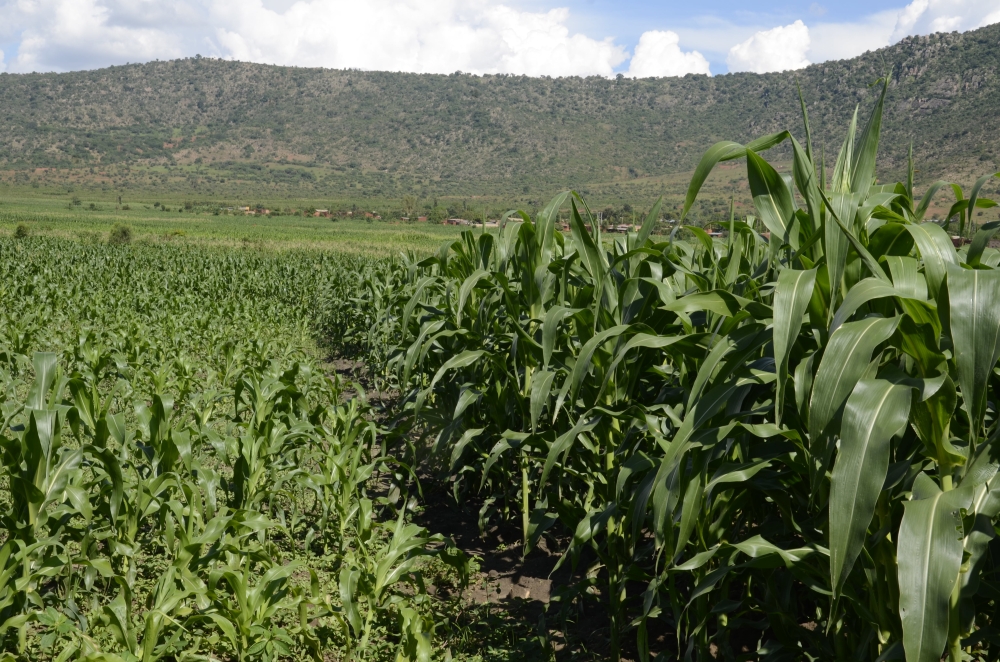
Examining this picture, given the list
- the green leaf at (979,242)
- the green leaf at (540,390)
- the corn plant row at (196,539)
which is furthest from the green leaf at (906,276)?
the corn plant row at (196,539)

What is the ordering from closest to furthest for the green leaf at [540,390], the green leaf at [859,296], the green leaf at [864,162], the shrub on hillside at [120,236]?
the green leaf at [859,296] → the green leaf at [864,162] → the green leaf at [540,390] → the shrub on hillside at [120,236]

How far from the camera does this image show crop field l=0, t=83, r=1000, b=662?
1.65m

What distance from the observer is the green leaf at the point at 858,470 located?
1.46 meters

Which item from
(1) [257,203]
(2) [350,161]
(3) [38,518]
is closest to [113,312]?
(3) [38,518]

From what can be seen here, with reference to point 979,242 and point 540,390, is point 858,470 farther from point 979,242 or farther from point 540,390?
point 540,390

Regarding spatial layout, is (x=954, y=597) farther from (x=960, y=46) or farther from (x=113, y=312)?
(x=960, y=46)

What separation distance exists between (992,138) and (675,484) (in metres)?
75.5

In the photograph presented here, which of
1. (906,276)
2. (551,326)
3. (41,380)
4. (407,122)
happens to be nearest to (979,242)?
(906,276)

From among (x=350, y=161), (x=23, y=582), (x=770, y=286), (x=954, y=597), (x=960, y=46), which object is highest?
(x=960, y=46)

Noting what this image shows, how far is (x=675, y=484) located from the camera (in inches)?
80.3

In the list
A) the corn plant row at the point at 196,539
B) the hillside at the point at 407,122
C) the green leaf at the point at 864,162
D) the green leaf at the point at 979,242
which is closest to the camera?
the green leaf at the point at 979,242

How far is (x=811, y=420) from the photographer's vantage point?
1555 millimetres

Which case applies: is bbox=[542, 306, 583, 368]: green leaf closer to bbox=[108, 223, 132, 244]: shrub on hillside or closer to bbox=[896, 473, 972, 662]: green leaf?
bbox=[896, 473, 972, 662]: green leaf

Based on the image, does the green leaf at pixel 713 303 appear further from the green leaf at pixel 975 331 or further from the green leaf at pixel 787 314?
the green leaf at pixel 975 331
